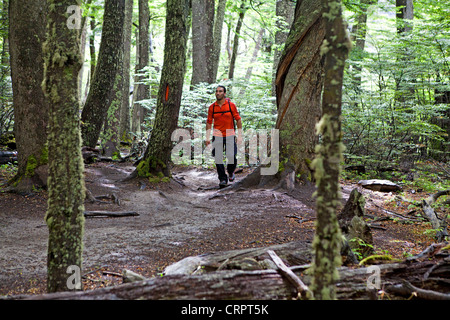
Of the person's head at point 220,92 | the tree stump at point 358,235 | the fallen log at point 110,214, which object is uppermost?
the person's head at point 220,92

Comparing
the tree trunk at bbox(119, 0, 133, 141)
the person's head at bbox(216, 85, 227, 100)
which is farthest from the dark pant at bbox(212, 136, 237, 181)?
the tree trunk at bbox(119, 0, 133, 141)

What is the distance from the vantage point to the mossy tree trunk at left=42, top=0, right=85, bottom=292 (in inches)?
103

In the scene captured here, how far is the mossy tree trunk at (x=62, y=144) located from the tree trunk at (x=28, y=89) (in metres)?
5.01

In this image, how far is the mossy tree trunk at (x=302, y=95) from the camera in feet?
26.4

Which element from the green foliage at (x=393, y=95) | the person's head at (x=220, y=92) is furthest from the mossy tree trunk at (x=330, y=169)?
the green foliage at (x=393, y=95)

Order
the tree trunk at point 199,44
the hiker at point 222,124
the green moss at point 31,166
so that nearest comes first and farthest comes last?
1. the green moss at point 31,166
2. the hiker at point 222,124
3. the tree trunk at point 199,44

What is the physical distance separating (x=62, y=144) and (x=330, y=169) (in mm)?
1904

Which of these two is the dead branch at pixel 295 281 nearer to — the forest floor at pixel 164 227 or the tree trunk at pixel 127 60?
the forest floor at pixel 164 227

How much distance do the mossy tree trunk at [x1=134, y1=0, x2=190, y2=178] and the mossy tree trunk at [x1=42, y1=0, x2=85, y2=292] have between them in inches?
246

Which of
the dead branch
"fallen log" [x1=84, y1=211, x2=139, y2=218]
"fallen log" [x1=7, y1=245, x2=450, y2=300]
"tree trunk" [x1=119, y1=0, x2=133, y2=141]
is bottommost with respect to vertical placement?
"fallen log" [x1=84, y1=211, x2=139, y2=218]

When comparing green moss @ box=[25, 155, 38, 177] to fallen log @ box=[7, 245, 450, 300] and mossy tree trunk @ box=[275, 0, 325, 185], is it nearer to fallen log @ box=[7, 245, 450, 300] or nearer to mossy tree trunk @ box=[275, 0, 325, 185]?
mossy tree trunk @ box=[275, 0, 325, 185]

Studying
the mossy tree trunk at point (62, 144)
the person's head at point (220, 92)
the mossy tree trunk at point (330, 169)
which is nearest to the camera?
the mossy tree trunk at point (330, 169)

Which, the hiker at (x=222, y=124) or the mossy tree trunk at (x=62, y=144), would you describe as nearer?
the mossy tree trunk at (x=62, y=144)
